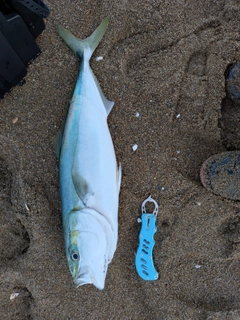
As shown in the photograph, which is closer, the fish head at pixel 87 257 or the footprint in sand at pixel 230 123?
the fish head at pixel 87 257

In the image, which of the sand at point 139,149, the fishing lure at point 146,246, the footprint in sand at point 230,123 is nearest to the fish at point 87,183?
the sand at point 139,149

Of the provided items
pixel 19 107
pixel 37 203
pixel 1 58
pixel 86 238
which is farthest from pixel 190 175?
pixel 1 58

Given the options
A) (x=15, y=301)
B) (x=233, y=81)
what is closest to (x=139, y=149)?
(x=233, y=81)

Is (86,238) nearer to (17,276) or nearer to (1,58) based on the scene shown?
(17,276)

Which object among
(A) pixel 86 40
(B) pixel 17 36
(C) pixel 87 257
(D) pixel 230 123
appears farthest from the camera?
(D) pixel 230 123

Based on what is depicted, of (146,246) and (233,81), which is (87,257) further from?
(233,81)

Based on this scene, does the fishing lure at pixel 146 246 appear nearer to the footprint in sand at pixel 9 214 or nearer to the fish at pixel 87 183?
the fish at pixel 87 183
